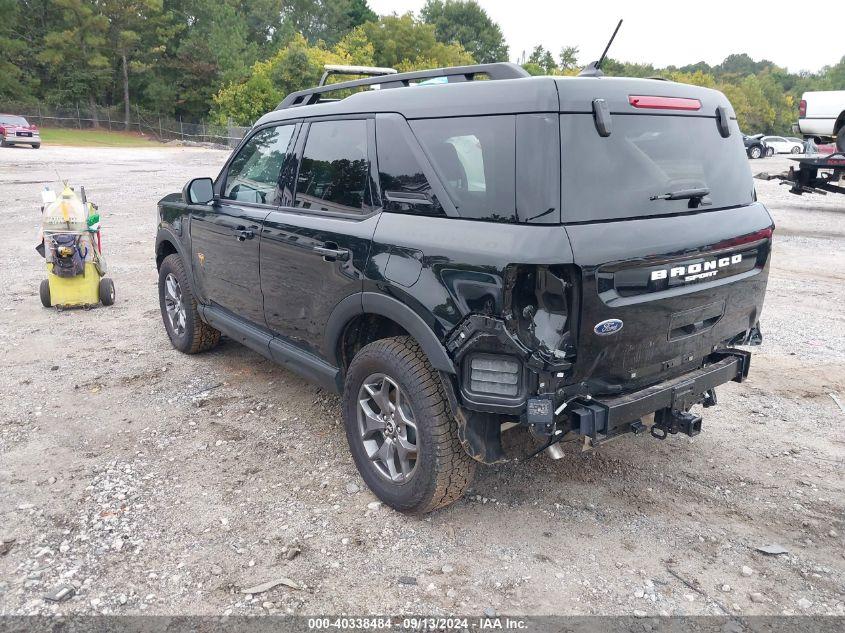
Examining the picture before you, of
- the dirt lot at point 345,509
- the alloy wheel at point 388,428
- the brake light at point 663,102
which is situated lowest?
the dirt lot at point 345,509

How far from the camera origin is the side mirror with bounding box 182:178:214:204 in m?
5.04

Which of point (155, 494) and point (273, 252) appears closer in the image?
point (155, 494)

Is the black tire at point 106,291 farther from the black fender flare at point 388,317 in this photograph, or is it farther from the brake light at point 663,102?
the brake light at point 663,102

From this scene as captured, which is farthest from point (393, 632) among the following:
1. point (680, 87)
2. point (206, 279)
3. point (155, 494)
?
point (206, 279)

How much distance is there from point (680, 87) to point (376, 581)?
108 inches

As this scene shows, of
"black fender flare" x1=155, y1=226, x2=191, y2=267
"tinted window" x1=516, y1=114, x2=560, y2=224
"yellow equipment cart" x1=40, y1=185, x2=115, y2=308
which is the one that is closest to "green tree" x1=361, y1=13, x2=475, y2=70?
"yellow equipment cart" x1=40, y1=185, x2=115, y2=308

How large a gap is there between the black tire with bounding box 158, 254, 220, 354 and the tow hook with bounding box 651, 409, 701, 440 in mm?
3670

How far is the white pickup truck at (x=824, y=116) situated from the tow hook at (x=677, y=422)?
1317 centimetres

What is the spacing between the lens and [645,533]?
330cm

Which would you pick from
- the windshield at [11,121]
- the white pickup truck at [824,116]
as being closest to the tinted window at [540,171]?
the white pickup truck at [824,116]

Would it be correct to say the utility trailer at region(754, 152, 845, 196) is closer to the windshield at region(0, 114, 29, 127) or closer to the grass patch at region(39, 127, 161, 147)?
the windshield at region(0, 114, 29, 127)

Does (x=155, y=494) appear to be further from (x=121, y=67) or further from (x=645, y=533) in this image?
(x=121, y=67)

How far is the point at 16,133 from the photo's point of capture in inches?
1292

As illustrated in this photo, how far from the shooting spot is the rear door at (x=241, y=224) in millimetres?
4359
